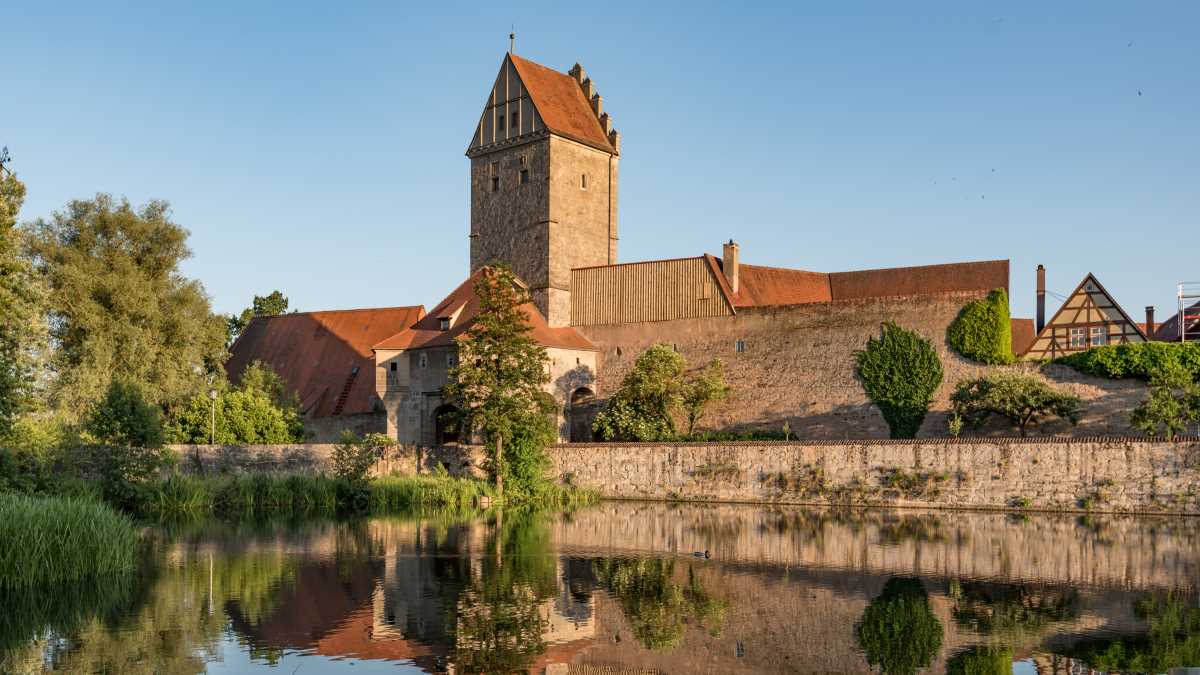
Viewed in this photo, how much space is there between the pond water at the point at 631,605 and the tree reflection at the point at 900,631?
0.15 ft

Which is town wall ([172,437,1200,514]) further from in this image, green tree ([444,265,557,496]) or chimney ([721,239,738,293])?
chimney ([721,239,738,293])

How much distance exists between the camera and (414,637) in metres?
14.1

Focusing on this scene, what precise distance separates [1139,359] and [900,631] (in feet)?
82.3

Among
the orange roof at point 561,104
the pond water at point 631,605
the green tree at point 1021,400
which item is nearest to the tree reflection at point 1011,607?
the pond water at point 631,605

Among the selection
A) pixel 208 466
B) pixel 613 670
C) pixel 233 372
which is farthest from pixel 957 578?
pixel 233 372

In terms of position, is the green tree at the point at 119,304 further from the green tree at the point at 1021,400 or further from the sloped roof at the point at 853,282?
the green tree at the point at 1021,400

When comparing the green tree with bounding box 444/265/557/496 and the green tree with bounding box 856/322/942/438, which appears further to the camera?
the green tree with bounding box 856/322/942/438

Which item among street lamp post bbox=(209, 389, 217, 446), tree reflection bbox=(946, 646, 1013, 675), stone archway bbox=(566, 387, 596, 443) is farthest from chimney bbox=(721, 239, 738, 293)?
tree reflection bbox=(946, 646, 1013, 675)

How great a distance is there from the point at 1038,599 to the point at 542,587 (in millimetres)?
7266

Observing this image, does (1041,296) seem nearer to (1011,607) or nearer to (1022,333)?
(1022,333)

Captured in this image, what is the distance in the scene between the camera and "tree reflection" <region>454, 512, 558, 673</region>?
42.8ft

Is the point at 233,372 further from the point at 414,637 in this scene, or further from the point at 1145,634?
the point at 1145,634

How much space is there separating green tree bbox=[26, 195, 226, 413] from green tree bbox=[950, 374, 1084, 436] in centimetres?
2773

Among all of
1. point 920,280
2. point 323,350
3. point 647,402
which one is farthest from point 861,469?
point 323,350
